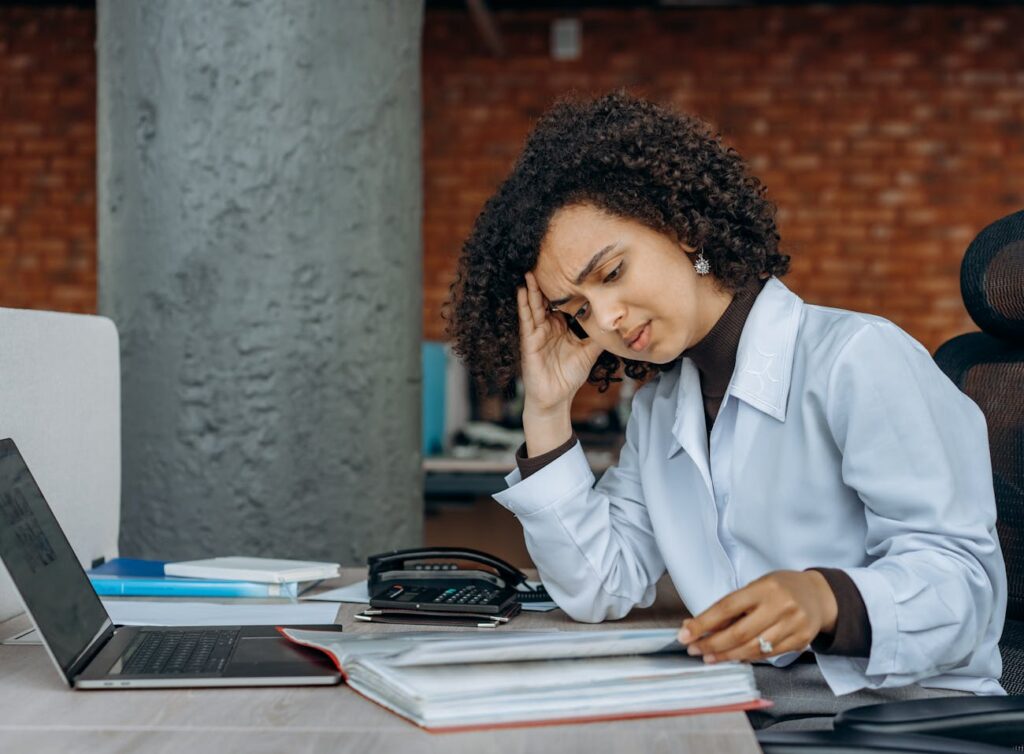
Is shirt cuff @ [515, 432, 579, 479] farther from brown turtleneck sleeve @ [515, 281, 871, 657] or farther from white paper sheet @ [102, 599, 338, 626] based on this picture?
white paper sheet @ [102, 599, 338, 626]

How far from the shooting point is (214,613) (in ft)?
4.59

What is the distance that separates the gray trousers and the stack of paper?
0.17 m

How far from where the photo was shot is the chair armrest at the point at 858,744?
96 centimetres

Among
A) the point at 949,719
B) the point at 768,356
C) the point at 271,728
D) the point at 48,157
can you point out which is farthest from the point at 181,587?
the point at 48,157

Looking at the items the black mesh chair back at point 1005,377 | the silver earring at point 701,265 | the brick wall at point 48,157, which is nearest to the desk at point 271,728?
the silver earring at point 701,265

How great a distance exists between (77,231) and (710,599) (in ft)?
17.2

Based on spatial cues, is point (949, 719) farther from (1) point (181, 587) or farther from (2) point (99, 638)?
(1) point (181, 587)

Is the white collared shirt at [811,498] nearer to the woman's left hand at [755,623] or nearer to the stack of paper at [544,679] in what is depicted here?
the woman's left hand at [755,623]

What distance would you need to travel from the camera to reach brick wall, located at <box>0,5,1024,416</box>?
18.4ft

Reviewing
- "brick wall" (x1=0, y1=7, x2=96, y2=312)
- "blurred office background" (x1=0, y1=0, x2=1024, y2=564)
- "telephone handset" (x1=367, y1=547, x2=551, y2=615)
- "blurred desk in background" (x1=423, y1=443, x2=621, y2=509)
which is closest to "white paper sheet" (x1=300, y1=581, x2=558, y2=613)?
"telephone handset" (x1=367, y1=547, x2=551, y2=615)

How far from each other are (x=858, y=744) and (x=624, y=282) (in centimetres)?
63

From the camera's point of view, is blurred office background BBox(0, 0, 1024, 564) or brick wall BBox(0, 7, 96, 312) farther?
brick wall BBox(0, 7, 96, 312)

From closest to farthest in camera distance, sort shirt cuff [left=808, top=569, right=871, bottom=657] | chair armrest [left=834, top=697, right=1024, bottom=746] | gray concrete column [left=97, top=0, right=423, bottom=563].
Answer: chair armrest [left=834, top=697, right=1024, bottom=746], shirt cuff [left=808, top=569, right=871, bottom=657], gray concrete column [left=97, top=0, right=423, bottom=563]

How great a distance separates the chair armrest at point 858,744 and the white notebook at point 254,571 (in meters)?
0.73
